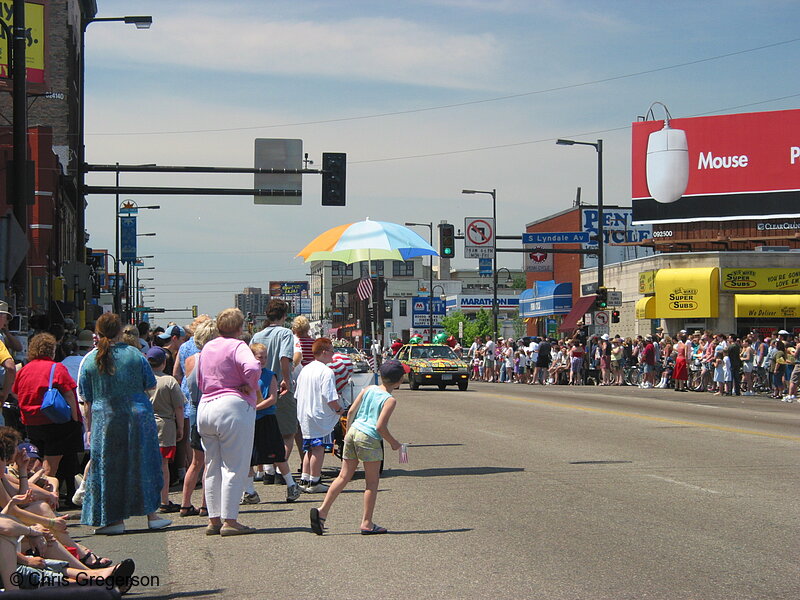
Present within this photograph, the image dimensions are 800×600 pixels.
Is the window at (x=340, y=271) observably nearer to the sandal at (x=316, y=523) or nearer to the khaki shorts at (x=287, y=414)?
the khaki shorts at (x=287, y=414)

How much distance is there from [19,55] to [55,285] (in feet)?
76.6

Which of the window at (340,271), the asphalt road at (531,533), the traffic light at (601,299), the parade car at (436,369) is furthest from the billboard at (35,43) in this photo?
the window at (340,271)

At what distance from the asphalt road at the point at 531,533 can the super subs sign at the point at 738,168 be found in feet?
127

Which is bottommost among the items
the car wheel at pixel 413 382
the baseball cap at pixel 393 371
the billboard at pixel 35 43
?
the car wheel at pixel 413 382

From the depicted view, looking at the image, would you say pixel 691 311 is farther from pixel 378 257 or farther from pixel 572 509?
pixel 572 509

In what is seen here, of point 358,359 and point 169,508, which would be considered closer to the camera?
point 169,508

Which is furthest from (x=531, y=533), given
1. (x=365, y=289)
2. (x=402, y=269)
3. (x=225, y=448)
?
(x=402, y=269)

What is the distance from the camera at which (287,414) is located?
41.6 feet

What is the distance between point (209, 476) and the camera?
927 cm

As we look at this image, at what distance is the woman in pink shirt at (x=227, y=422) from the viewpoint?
9.12 m

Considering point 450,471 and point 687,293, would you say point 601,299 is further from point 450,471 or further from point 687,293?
point 450,471

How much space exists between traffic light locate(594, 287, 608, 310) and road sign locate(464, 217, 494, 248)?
923 cm

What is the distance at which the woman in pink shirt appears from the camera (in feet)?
29.9

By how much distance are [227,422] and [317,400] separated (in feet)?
8.96
